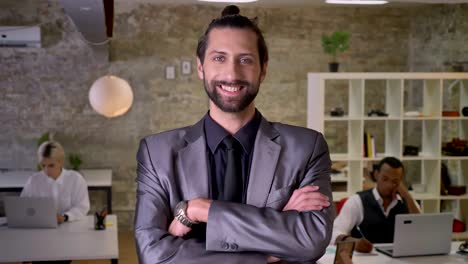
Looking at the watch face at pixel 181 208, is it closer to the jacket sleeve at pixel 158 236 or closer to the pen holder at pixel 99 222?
the jacket sleeve at pixel 158 236

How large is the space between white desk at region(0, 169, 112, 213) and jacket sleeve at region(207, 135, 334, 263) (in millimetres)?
6086

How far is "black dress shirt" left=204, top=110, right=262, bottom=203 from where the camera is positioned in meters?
1.85

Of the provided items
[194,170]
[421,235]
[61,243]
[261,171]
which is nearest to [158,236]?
[194,170]

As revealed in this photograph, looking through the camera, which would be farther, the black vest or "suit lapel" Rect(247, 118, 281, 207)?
the black vest

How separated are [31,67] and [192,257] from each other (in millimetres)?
7569

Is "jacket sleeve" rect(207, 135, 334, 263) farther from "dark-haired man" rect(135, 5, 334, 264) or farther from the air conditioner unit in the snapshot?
the air conditioner unit

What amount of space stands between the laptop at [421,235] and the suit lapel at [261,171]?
8.97ft

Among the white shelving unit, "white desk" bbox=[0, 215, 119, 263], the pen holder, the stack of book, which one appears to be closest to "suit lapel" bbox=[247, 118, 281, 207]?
"white desk" bbox=[0, 215, 119, 263]

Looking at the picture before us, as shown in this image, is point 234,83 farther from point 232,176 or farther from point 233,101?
point 232,176

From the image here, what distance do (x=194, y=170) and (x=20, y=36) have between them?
739cm

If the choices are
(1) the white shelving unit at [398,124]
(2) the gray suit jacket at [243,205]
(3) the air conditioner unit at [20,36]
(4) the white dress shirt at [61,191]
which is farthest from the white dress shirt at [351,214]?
(3) the air conditioner unit at [20,36]

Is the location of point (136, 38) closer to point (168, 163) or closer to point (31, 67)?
point (31, 67)

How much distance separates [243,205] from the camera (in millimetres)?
1765

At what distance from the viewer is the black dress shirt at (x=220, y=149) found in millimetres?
1847
